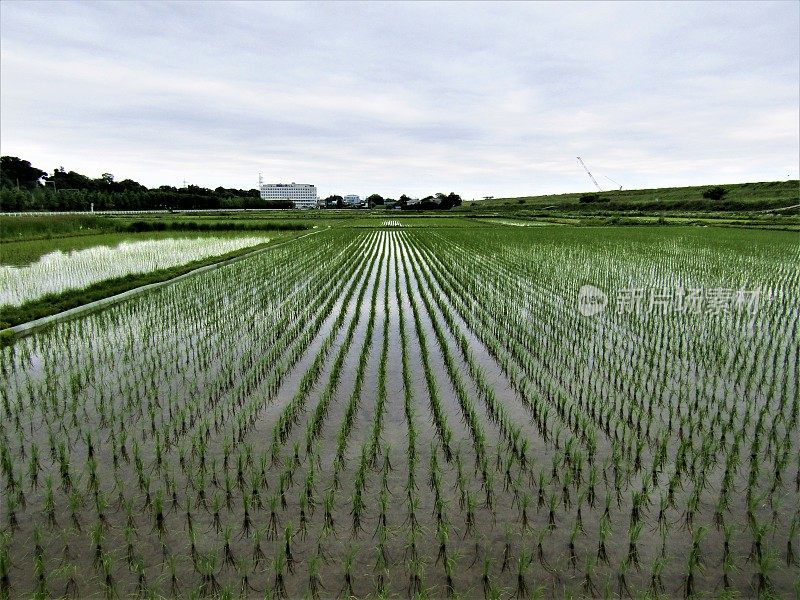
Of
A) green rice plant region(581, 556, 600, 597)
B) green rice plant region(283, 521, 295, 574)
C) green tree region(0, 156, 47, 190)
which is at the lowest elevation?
green rice plant region(581, 556, 600, 597)

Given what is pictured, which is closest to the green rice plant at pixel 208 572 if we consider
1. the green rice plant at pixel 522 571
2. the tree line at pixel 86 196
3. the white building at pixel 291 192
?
the green rice plant at pixel 522 571

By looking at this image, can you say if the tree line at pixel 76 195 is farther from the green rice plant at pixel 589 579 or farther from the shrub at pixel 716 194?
the shrub at pixel 716 194

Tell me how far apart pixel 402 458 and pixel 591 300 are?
23.7 ft

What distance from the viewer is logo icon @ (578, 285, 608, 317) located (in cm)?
866

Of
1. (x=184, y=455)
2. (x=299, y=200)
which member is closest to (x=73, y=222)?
(x=184, y=455)

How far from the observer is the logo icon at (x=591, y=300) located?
8664mm

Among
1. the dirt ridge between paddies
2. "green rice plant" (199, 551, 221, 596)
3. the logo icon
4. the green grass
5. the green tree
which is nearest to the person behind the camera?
"green rice plant" (199, 551, 221, 596)

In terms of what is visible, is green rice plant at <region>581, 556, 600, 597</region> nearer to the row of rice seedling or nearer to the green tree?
the row of rice seedling

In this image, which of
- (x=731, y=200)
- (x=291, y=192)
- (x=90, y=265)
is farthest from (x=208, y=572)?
(x=291, y=192)

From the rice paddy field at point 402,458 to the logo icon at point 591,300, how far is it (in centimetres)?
80

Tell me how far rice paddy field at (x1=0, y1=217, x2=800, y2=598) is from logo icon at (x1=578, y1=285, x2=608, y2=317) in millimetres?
798

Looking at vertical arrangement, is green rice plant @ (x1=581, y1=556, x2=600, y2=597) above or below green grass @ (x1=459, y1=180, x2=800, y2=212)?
below

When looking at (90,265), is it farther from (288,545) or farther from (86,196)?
(86,196)

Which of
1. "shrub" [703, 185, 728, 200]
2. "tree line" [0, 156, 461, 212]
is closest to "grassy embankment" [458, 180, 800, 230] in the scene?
"shrub" [703, 185, 728, 200]
